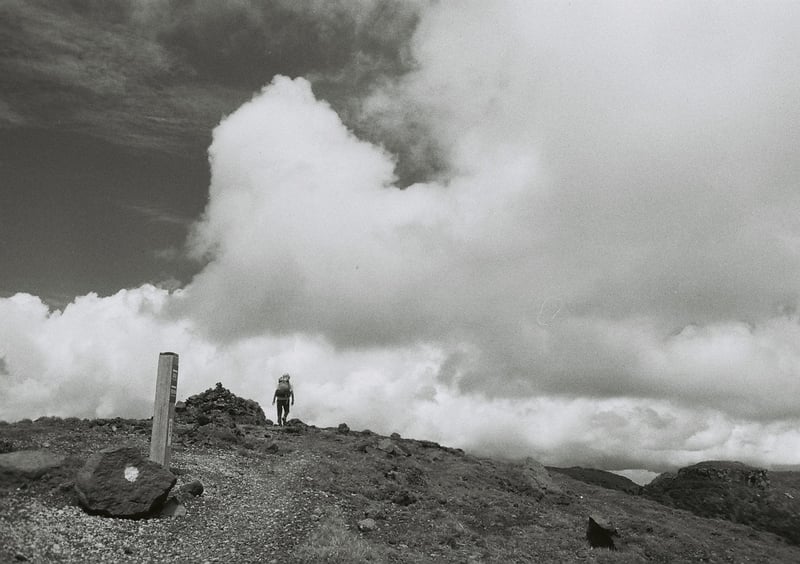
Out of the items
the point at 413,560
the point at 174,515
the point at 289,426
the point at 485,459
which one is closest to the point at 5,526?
the point at 174,515

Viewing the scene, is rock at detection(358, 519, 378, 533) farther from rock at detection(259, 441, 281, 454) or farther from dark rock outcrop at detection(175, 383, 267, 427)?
dark rock outcrop at detection(175, 383, 267, 427)

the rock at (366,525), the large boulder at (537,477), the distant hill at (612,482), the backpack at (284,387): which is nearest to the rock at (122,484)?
the rock at (366,525)

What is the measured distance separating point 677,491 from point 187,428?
143 feet

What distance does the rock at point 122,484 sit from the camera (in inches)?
602

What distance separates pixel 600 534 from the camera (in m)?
21.5

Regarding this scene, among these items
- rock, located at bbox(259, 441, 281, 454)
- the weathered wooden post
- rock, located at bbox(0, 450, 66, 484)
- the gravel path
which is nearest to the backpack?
rock, located at bbox(259, 441, 281, 454)

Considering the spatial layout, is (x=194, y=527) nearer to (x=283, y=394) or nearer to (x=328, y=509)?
(x=328, y=509)

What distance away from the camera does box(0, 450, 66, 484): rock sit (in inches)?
601

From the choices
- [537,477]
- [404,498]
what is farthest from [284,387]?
[537,477]

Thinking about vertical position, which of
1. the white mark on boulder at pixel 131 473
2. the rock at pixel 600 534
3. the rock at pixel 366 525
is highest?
the white mark on boulder at pixel 131 473

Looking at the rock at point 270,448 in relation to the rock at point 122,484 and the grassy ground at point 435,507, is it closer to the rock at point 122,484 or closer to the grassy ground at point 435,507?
the grassy ground at point 435,507

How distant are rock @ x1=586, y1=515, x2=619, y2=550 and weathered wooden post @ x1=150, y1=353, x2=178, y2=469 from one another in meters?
14.7

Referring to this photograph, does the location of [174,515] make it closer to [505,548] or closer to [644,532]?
[505,548]

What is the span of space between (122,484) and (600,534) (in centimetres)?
1586
